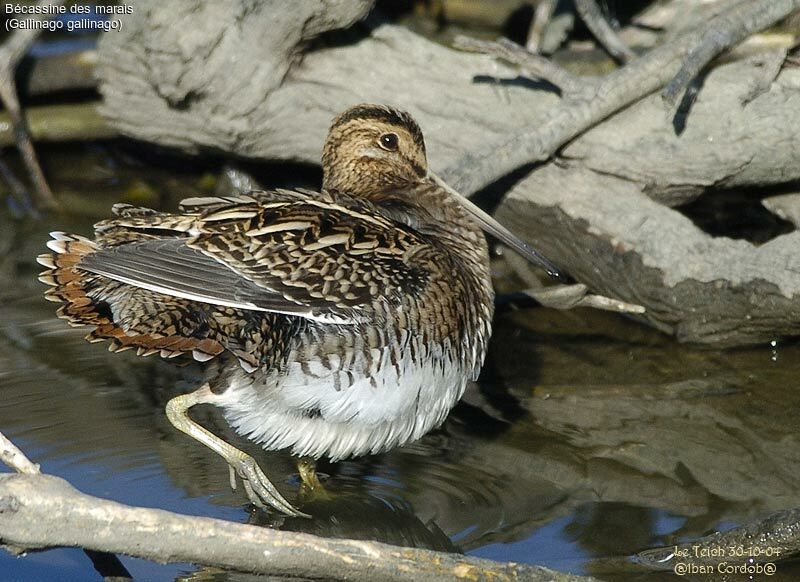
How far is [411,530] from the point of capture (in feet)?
12.6

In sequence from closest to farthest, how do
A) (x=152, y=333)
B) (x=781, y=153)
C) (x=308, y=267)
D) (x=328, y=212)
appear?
(x=152, y=333), (x=308, y=267), (x=328, y=212), (x=781, y=153)

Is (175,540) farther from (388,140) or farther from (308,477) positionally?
(388,140)

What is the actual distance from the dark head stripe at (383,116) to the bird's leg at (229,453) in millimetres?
1316

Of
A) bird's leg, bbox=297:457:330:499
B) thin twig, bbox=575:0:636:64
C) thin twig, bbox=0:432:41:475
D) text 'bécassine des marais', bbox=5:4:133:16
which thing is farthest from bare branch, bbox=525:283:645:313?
thin twig, bbox=0:432:41:475

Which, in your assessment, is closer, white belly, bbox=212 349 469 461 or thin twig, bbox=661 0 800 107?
white belly, bbox=212 349 469 461

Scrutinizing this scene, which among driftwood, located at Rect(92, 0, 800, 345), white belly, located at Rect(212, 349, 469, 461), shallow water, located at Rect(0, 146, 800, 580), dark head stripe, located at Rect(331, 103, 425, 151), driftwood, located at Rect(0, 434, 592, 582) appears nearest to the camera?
driftwood, located at Rect(0, 434, 592, 582)

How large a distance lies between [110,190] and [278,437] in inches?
141

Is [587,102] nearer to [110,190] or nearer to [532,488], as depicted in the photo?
[532,488]

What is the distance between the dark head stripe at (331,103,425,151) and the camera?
4480 mm

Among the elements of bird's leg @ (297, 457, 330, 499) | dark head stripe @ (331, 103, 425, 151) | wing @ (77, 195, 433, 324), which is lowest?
bird's leg @ (297, 457, 330, 499)

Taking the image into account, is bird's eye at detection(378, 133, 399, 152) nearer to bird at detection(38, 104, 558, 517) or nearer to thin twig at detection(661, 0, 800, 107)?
bird at detection(38, 104, 558, 517)

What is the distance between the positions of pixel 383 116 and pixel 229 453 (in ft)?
4.69

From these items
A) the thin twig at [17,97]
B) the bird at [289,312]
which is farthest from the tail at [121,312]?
the thin twig at [17,97]

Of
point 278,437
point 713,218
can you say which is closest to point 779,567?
point 278,437
